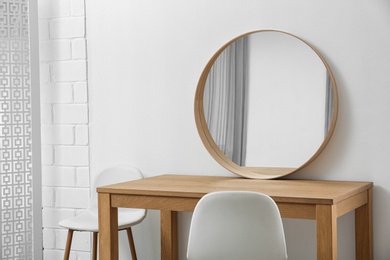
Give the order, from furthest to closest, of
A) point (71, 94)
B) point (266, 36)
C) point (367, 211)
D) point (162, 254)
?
point (71, 94) → point (162, 254) → point (266, 36) → point (367, 211)

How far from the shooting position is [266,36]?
3693 mm

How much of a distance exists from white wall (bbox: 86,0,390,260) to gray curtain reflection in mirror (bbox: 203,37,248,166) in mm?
85

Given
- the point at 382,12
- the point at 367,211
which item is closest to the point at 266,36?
the point at 382,12

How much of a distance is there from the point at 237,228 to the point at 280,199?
0.81 feet

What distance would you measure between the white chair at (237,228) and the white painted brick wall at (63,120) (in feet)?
4.40

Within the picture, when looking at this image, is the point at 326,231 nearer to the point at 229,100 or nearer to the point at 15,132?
the point at 229,100

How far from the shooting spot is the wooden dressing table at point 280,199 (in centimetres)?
302

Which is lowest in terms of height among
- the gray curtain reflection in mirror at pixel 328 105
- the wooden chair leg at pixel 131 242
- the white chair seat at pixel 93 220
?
the wooden chair leg at pixel 131 242

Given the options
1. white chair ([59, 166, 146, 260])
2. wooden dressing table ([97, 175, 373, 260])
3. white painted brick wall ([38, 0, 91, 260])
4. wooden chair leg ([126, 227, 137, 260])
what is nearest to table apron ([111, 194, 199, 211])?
wooden dressing table ([97, 175, 373, 260])

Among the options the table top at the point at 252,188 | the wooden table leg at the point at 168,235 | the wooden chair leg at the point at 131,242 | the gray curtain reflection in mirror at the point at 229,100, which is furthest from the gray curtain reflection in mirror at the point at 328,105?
the wooden chair leg at the point at 131,242

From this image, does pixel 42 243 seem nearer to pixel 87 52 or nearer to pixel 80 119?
pixel 80 119

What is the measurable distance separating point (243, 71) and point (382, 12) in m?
0.75

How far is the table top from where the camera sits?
3.07 meters

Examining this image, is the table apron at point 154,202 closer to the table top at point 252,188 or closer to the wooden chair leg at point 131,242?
the table top at point 252,188
